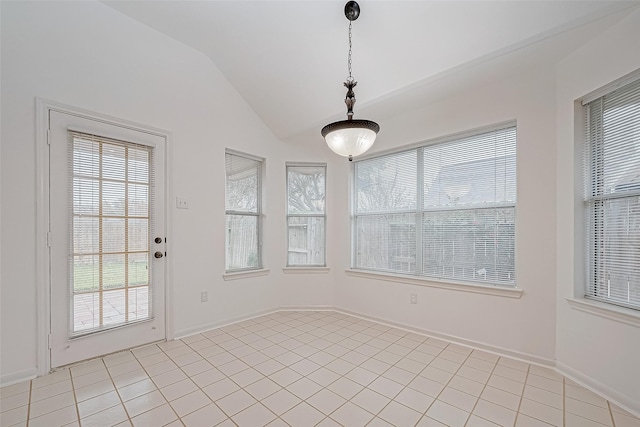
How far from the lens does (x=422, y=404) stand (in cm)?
203

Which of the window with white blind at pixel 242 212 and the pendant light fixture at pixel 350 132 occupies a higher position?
the pendant light fixture at pixel 350 132

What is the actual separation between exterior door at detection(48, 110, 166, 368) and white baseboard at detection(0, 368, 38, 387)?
14cm

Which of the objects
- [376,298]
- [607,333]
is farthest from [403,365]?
[607,333]

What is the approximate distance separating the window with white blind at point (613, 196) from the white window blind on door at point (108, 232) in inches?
162

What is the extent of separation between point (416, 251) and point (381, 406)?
1.90 meters

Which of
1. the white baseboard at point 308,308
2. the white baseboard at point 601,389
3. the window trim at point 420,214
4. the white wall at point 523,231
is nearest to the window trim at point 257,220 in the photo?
the white baseboard at point 308,308

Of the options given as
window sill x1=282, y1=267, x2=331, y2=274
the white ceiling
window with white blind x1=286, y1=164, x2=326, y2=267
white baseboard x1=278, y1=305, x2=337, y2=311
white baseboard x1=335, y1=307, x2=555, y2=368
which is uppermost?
the white ceiling

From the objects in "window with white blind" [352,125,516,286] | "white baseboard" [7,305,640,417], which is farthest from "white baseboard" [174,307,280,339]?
"window with white blind" [352,125,516,286]

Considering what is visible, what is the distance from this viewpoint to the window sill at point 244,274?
3662 mm

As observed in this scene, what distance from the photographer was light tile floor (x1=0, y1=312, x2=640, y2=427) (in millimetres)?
1863

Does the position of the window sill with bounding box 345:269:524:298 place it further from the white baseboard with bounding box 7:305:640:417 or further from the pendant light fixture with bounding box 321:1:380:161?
the pendant light fixture with bounding box 321:1:380:161

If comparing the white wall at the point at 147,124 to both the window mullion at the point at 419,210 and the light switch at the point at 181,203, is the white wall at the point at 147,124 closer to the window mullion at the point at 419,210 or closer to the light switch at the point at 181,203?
the light switch at the point at 181,203

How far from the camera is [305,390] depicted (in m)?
2.19

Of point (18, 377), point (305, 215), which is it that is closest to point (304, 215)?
point (305, 215)
